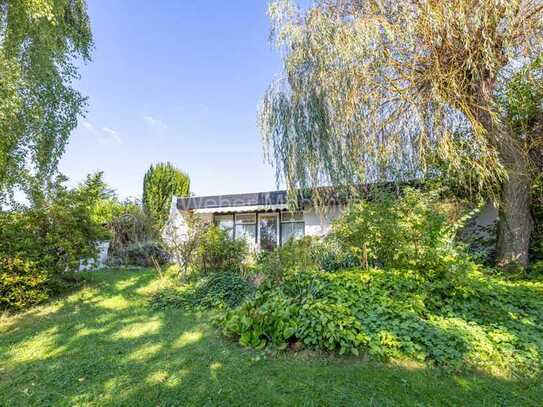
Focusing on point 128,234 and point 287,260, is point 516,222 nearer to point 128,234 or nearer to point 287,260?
point 287,260

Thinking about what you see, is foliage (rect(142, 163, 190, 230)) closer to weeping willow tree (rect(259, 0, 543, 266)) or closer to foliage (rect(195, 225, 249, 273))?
foliage (rect(195, 225, 249, 273))

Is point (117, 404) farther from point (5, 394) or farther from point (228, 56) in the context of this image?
point (228, 56)

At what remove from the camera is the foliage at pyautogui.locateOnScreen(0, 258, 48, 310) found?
20.5 ft

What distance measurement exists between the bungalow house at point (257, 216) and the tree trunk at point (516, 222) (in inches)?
212

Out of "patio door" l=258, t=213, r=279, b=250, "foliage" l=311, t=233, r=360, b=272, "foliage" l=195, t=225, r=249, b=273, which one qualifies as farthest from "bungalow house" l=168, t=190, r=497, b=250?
"foliage" l=311, t=233, r=360, b=272

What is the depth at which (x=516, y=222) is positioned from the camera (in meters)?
7.36

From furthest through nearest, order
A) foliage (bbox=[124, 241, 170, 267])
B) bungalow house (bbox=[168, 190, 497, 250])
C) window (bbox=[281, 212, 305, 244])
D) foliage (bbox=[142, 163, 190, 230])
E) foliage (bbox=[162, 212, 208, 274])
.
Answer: foliage (bbox=[142, 163, 190, 230]) < foliage (bbox=[124, 241, 170, 267]) < window (bbox=[281, 212, 305, 244]) < bungalow house (bbox=[168, 190, 497, 250]) < foliage (bbox=[162, 212, 208, 274])

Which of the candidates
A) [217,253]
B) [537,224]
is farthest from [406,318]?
[537,224]

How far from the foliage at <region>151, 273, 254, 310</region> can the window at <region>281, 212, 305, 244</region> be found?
5326 millimetres

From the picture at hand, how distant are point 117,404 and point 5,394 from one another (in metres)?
1.52

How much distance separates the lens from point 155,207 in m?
16.5

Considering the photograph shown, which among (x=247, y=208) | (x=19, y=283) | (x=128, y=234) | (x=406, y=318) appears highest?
(x=247, y=208)

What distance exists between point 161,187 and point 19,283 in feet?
35.4

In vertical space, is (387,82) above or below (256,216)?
above
